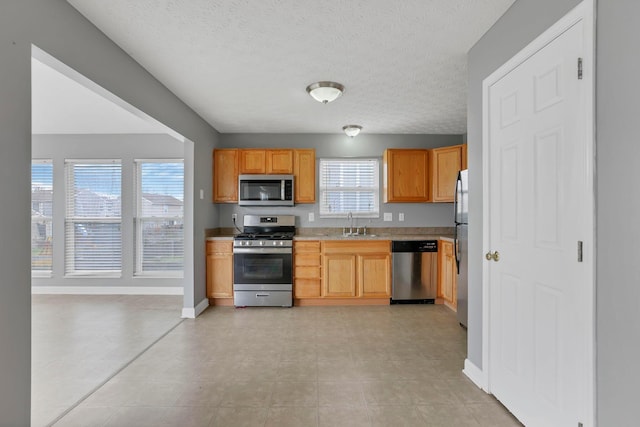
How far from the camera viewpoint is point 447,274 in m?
4.26

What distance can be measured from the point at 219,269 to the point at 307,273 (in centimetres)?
119

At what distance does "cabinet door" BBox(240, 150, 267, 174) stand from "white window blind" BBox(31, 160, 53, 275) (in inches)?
121

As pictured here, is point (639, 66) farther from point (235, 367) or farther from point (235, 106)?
point (235, 106)

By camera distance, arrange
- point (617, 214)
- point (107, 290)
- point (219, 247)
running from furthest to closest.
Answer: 1. point (107, 290)
2. point (219, 247)
3. point (617, 214)

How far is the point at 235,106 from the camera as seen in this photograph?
373 cm

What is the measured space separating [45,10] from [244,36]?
1.09 m

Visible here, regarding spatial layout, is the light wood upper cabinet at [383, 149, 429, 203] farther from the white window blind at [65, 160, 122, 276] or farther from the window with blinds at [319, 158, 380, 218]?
the white window blind at [65, 160, 122, 276]

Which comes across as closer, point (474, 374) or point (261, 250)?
point (474, 374)

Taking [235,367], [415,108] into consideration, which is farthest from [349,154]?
[235,367]

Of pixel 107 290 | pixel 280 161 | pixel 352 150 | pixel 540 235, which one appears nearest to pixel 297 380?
pixel 540 235

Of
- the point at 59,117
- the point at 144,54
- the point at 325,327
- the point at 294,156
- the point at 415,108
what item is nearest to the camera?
the point at 144,54

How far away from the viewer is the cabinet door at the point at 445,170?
14.5 ft

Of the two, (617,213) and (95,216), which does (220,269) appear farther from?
(617,213)

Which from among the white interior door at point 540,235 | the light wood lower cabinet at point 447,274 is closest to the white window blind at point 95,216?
the light wood lower cabinet at point 447,274
